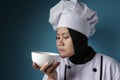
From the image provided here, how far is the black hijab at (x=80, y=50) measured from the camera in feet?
3.77

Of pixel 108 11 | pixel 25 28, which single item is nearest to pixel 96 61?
pixel 108 11

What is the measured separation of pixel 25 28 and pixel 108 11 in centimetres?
48

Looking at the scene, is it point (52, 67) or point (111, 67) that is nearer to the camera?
point (52, 67)

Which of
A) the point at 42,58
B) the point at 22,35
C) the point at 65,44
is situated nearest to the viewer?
the point at 42,58

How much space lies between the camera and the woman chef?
115 cm

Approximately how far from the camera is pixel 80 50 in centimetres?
117

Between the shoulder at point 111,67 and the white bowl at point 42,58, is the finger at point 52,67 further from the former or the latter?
the shoulder at point 111,67

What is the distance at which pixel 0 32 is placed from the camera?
4.91 feet

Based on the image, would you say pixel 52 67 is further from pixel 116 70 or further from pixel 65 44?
pixel 116 70

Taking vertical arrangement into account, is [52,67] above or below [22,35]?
below

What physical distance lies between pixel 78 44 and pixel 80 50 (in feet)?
0.11

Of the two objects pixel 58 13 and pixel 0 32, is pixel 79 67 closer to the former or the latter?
pixel 58 13

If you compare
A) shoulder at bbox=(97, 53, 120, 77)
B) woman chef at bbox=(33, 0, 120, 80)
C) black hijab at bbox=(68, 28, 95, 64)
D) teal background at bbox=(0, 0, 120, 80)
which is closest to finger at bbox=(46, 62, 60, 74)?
woman chef at bbox=(33, 0, 120, 80)

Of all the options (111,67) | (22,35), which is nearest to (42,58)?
(111,67)
